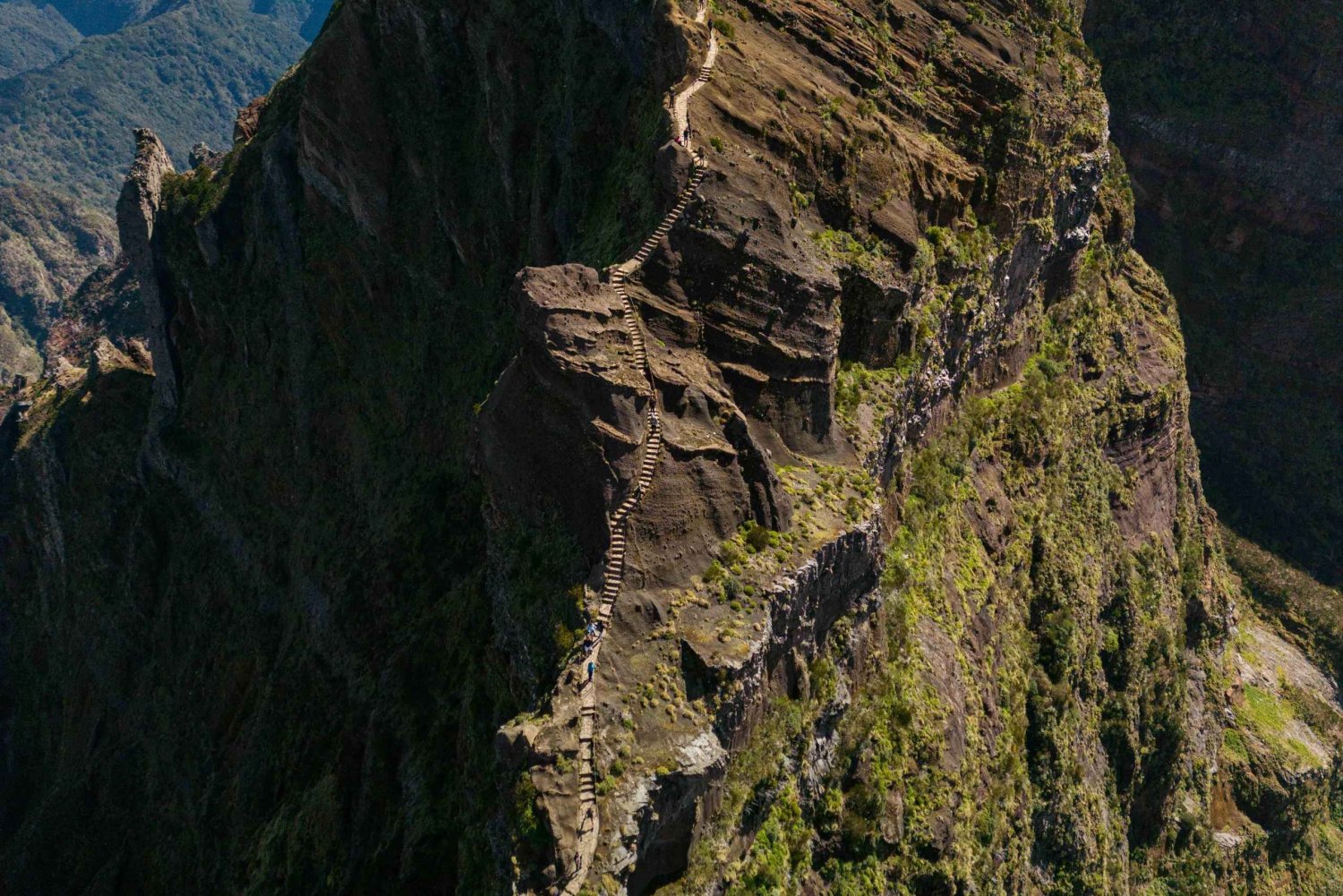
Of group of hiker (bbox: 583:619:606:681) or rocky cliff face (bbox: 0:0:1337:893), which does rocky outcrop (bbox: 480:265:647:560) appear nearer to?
rocky cliff face (bbox: 0:0:1337:893)

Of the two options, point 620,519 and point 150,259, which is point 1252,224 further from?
point 150,259

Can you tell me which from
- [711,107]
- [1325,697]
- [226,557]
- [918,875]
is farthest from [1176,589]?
[226,557]

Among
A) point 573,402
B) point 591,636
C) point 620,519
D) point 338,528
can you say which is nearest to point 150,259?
point 338,528

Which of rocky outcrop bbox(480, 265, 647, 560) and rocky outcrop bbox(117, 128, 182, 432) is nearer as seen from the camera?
rocky outcrop bbox(480, 265, 647, 560)

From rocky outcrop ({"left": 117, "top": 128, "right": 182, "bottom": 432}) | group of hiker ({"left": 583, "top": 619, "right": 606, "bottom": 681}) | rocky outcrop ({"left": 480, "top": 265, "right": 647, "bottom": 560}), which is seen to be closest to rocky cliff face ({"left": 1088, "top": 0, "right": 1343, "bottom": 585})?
rocky outcrop ({"left": 480, "top": 265, "right": 647, "bottom": 560})

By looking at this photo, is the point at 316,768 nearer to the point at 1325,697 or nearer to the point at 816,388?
the point at 816,388

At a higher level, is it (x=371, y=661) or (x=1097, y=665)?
(x=1097, y=665)
